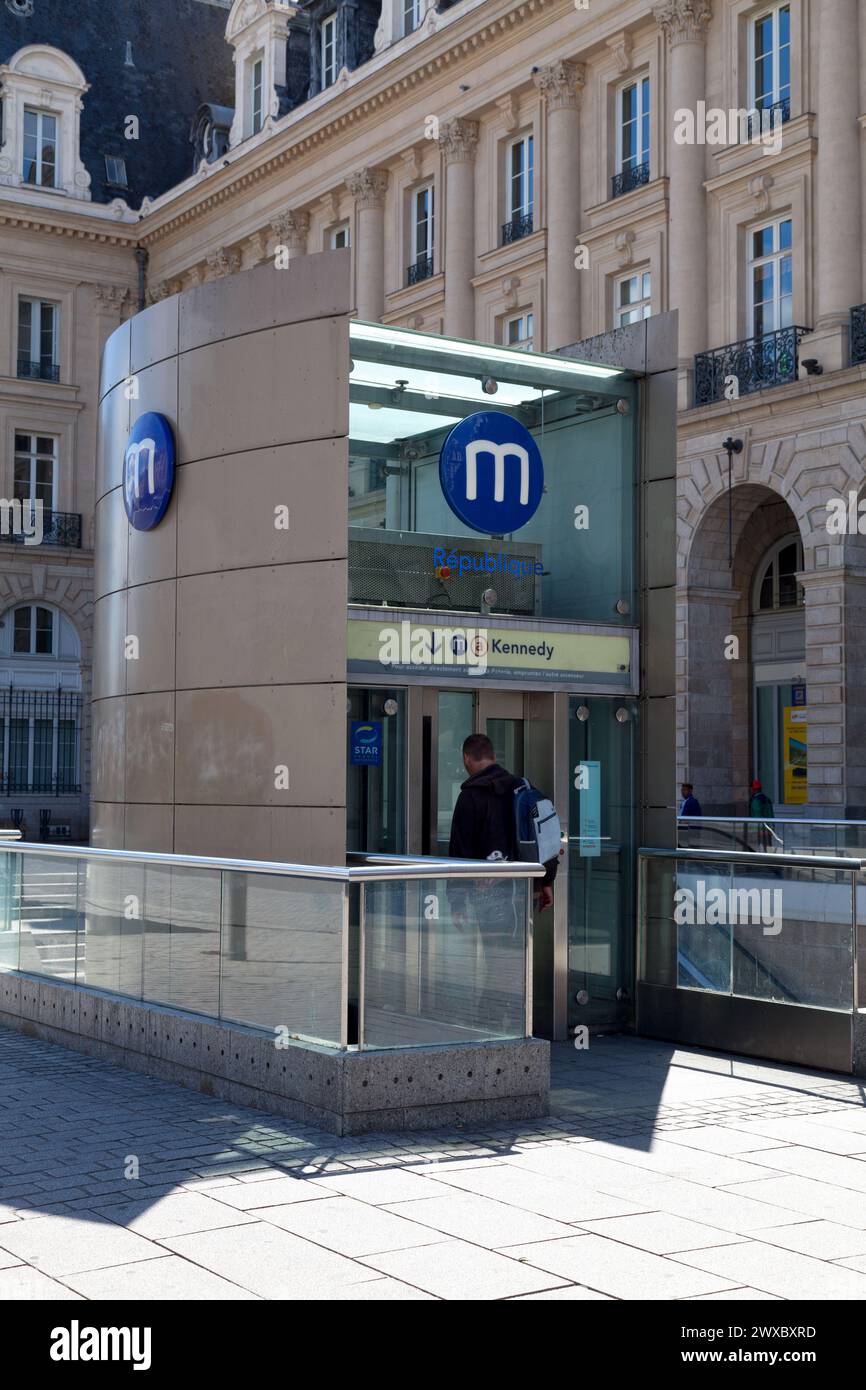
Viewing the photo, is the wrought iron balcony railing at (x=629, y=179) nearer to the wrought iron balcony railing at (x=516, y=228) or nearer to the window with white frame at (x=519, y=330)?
the wrought iron balcony railing at (x=516, y=228)

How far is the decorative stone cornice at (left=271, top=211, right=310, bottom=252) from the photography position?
45.6 meters

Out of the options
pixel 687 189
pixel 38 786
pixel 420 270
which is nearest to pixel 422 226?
pixel 420 270

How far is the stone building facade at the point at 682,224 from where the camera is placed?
2850 centimetres

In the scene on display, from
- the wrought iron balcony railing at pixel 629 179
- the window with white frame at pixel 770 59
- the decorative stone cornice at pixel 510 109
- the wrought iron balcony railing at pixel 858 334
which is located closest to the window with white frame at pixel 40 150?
the decorative stone cornice at pixel 510 109

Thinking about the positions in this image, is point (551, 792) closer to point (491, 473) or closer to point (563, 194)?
point (491, 473)

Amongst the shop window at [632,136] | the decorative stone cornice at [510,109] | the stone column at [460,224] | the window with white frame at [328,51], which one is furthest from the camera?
the window with white frame at [328,51]

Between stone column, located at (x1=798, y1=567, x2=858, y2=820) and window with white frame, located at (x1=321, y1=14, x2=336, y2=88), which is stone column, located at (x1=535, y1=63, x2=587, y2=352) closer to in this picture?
stone column, located at (x1=798, y1=567, x2=858, y2=820)

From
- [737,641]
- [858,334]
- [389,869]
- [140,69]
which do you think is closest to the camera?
[389,869]

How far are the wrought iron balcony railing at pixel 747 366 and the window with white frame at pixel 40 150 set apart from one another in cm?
2817

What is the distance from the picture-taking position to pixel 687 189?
1252 inches

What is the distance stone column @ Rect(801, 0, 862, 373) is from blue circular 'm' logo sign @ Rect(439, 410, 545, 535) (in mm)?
17380

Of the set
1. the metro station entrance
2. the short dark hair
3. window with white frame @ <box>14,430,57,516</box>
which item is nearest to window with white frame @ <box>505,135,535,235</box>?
window with white frame @ <box>14,430,57,516</box>

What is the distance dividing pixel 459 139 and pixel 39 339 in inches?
721
